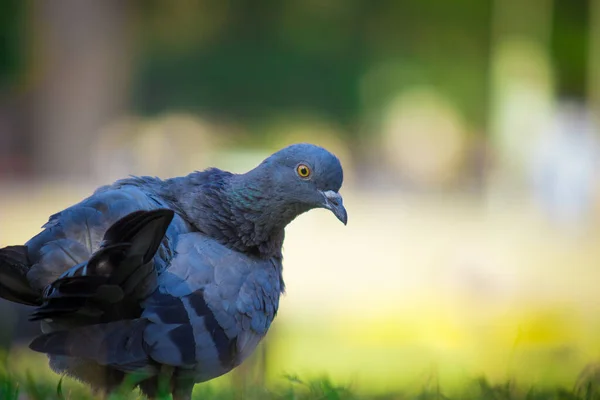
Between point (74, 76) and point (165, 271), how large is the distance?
1530cm

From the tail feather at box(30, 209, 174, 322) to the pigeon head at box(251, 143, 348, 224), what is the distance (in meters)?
0.91

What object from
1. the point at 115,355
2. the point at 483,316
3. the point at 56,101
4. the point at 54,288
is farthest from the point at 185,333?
the point at 56,101

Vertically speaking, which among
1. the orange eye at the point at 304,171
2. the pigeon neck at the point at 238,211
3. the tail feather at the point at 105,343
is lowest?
the tail feather at the point at 105,343

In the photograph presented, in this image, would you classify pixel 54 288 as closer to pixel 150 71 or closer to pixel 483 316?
pixel 483 316

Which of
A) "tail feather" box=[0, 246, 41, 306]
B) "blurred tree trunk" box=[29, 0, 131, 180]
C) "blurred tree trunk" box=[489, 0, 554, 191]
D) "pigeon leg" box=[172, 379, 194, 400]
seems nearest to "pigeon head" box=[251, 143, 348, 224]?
"pigeon leg" box=[172, 379, 194, 400]

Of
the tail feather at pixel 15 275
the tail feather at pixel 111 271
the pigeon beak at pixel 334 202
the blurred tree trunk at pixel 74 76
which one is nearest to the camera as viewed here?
the tail feather at pixel 111 271

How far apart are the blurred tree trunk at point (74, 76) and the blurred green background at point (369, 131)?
0.14ft

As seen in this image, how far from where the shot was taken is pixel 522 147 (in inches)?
795

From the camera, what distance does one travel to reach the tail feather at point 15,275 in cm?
328

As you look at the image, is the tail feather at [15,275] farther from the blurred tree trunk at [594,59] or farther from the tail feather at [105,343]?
the blurred tree trunk at [594,59]

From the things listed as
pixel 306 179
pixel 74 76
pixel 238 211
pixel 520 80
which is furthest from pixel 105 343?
pixel 520 80

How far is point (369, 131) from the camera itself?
22641 millimetres

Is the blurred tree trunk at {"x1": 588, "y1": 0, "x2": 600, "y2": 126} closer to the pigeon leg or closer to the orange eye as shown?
the orange eye

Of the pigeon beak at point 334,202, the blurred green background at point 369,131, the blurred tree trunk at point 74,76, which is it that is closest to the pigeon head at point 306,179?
the pigeon beak at point 334,202
